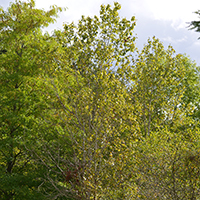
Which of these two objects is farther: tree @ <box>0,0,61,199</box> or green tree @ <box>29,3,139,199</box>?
tree @ <box>0,0,61,199</box>

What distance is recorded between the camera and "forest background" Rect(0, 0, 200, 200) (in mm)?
8117

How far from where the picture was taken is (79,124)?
8.81 meters

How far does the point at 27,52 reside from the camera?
37.8ft

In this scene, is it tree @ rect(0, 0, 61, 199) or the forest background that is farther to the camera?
tree @ rect(0, 0, 61, 199)

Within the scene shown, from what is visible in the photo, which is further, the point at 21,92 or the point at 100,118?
the point at 21,92

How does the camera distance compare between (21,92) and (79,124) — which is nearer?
(79,124)

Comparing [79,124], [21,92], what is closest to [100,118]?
[79,124]

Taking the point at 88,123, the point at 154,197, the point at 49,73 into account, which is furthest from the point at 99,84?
the point at 154,197

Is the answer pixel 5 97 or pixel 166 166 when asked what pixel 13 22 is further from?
pixel 166 166

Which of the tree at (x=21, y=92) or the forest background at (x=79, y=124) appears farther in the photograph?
the tree at (x=21, y=92)

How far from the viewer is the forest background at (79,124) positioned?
8.12 meters

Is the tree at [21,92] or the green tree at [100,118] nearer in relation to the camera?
the green tree at [100,118]

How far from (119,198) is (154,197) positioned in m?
1.07

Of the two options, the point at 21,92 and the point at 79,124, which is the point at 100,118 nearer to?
the point at 79,124
